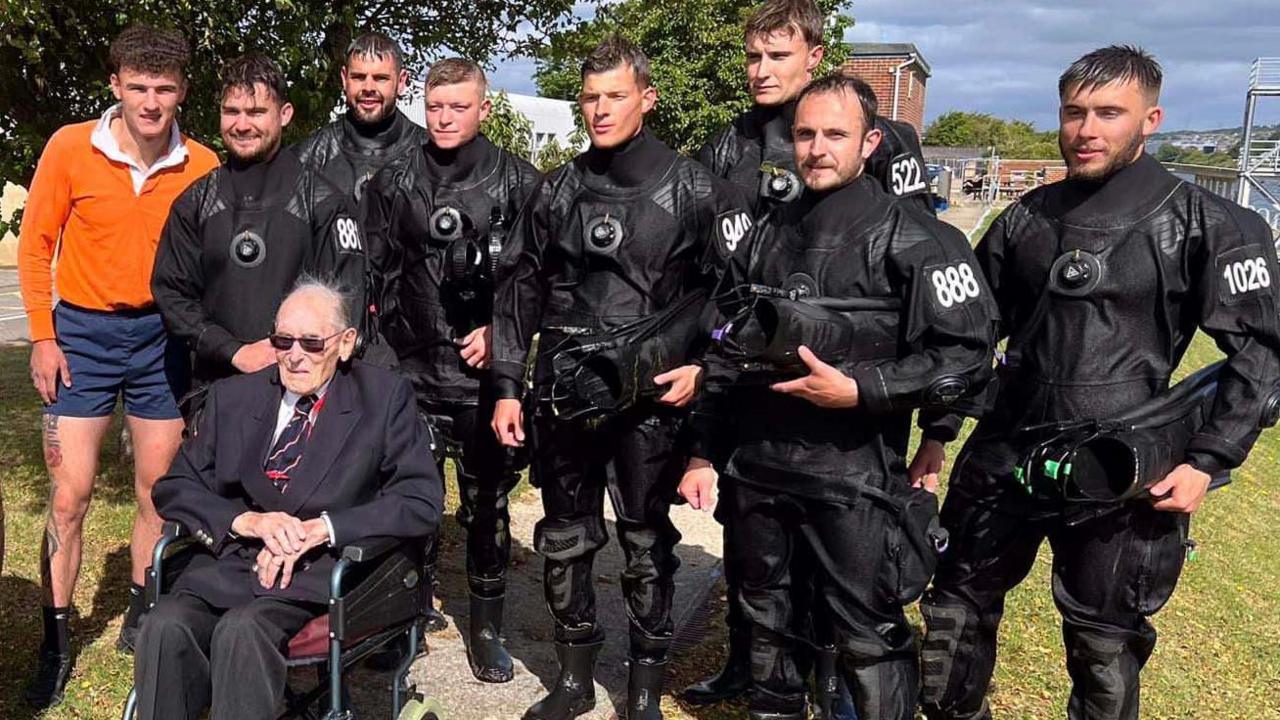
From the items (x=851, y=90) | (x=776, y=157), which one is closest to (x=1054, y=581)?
(x=851, y=90)

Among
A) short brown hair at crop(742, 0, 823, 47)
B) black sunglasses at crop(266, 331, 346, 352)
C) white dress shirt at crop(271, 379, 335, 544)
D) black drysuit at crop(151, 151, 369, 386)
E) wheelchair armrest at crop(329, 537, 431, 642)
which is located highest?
short brown hair at crop(742, 0, 823, 47)

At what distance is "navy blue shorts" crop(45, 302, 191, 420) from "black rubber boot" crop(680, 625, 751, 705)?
241cm

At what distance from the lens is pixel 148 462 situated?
13.8 ft

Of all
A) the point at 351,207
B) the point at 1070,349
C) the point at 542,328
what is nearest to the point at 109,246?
the point at 351,207

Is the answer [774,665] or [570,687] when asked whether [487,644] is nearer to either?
[570,687]

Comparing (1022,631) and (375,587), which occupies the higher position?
(375,587)

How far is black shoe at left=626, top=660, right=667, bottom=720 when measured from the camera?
12.4 ft

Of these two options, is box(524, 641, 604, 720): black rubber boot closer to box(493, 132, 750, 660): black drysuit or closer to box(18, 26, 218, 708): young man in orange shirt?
box(493, 132, 750, 660): black drysuit

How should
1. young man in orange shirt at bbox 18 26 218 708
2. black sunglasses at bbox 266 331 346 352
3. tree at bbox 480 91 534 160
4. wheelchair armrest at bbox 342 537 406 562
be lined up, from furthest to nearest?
tree at bbox 480 91 534 160 < young man in orange shirt at bbox 18 26 218 708 < black sunglasses at bbox 266 331 346 352 < wheelchair armrest at bbox 342 537 406 562

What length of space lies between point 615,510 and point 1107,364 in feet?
5.41

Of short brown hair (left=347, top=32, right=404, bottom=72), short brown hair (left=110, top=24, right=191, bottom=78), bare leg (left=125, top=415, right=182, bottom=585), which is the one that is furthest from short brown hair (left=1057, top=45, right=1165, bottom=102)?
bare leg (left=125, top=415, right=182, bottom=585)

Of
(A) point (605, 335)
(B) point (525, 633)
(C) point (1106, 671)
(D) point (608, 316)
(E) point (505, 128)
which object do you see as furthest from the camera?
(E) point (505, 128)

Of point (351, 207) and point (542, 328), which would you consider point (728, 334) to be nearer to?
point (542, 328)

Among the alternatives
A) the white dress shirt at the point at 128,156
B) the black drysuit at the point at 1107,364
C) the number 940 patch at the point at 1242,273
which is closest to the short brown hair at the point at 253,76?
the white dress shirt at the point at 128,156
